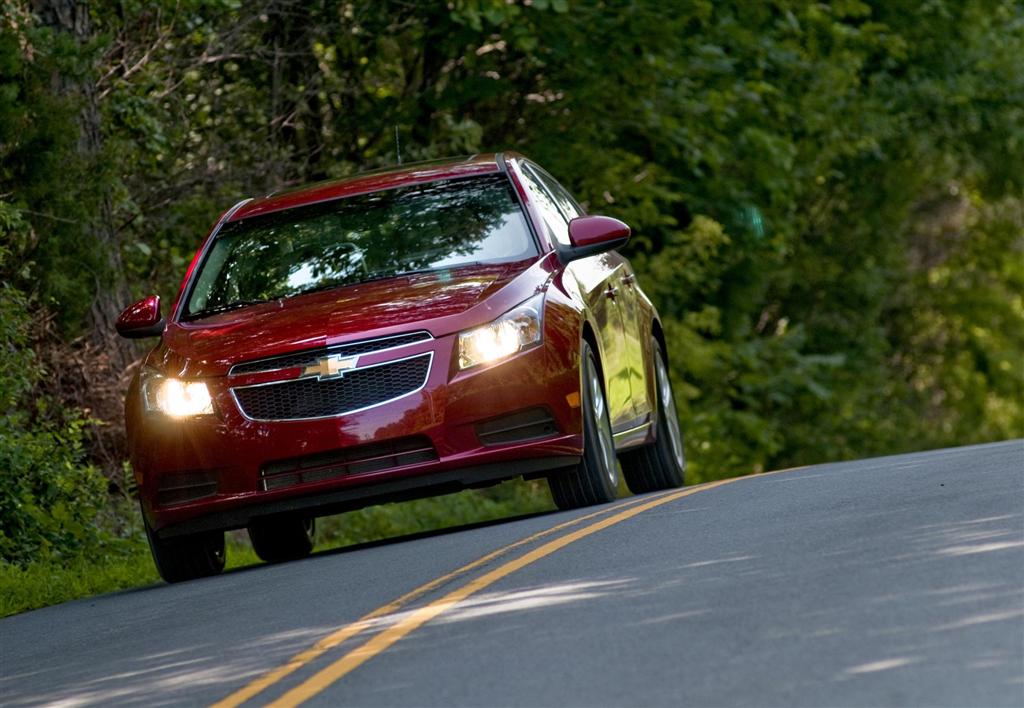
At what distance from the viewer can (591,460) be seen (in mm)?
11578

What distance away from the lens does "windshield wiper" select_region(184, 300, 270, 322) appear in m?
11.8

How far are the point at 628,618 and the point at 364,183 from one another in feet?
18.5

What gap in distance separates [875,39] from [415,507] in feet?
41.8

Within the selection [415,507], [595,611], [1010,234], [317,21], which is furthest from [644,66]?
[1010,234]

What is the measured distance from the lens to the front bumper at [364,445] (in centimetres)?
1077

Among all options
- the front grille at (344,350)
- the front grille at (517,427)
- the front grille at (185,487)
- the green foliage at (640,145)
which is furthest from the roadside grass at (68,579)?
the front grille at (517,427)

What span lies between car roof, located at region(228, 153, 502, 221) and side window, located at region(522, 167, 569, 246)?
23 centimetres

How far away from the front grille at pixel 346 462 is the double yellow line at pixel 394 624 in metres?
0.80

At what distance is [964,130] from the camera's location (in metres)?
34.7

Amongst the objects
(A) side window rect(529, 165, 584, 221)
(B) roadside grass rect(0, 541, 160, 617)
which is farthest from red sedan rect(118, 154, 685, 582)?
(A) side window rect(529, 165, 584, 221)

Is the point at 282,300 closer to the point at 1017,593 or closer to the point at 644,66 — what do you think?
the point at 1017,593

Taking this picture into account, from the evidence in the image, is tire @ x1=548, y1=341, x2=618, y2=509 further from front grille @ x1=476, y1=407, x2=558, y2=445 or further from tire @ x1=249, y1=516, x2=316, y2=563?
tire @ x1=249, y1=516, x2=316, y2=563

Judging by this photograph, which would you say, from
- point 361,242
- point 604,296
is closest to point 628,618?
point 361,242

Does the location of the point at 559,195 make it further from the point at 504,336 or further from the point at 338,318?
the point at 338,318
